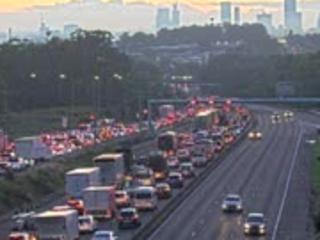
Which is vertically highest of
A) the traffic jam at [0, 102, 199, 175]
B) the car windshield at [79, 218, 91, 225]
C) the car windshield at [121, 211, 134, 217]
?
the car windshield at [121, 211, 134, 217]

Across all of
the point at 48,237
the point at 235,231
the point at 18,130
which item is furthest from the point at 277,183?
the point at 18,130

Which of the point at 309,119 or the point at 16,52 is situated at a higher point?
the point at 16,52

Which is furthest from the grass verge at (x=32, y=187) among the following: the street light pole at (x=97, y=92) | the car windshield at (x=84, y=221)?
the street light pole at (x=97, y=92)

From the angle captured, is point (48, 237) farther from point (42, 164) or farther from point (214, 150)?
point (214, 150)

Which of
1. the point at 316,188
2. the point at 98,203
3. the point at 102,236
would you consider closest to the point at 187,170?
the point at 316,188

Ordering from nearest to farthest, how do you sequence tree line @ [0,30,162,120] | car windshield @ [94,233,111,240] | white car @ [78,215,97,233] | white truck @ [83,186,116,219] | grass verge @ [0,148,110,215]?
car windshield @ [94,233,111,240], white car @ [78,215,97,233], white truck @ [83,186,116,219], grass verge @ [0,148,110,215], tree line @ [0,30,162,120]

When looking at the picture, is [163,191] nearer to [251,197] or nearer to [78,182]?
[251,197]

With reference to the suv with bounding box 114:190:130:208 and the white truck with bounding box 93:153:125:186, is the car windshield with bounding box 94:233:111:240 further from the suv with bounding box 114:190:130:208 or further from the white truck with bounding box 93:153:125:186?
the white truck with bounding box 93:153:125:186

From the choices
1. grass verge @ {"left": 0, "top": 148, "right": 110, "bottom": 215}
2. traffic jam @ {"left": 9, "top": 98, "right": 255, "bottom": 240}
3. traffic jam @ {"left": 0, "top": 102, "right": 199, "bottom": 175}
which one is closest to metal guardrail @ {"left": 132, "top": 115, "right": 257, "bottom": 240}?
traffic jam @ {"left": 9, "top": 98, "right": 255, "bottom": 240}
